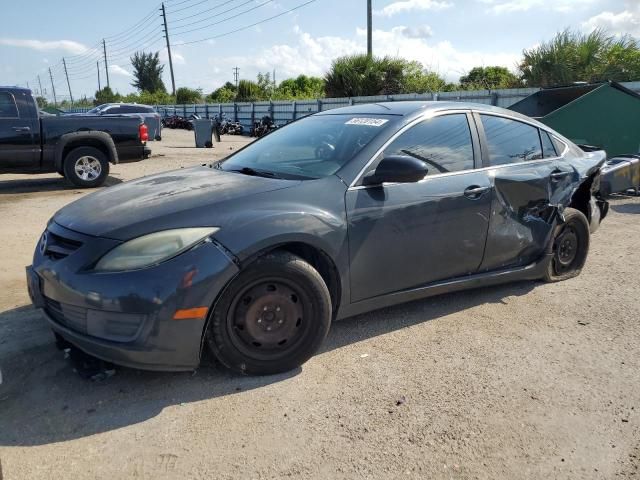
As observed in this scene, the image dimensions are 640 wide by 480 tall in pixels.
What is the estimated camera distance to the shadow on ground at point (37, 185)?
10.3 meters

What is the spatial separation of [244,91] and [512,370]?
41.1m

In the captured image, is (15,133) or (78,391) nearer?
(78,391)

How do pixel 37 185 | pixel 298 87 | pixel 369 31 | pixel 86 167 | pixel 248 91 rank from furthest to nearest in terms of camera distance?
pixel 298 87 → pixel 248 91 → pixel 369 31 → pixel 37 185 → pixel 86 167

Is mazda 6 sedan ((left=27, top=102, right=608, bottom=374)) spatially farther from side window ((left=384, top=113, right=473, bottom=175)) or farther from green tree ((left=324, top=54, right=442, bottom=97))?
green tree ((left=324, top=54, right=442, bottom=97))

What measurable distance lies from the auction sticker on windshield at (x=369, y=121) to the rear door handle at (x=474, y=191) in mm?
760

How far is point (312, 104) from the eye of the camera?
1009 inches

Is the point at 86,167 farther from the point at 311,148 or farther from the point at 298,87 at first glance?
the point at 298,87

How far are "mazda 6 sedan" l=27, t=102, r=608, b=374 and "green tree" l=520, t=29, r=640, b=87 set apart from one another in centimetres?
1452

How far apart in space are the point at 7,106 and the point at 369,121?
27.5 feet

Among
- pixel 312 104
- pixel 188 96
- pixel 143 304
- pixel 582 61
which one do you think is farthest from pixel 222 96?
pixel 143 304

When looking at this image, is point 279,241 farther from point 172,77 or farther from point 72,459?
point 172,77

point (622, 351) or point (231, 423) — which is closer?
point (231, 423)

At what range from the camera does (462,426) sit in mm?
2672

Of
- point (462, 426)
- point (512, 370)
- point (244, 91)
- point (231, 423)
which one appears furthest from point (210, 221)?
point (244, 91)
